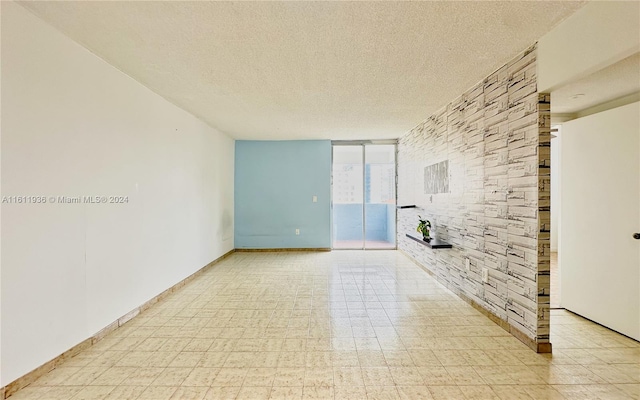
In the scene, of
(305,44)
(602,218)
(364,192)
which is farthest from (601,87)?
(364,192)

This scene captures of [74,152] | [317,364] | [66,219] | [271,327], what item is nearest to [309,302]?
[271,327]

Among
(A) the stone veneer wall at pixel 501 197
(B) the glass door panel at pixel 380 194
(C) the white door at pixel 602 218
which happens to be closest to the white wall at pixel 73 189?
(A) the stone veneer wall at pixel 501 197

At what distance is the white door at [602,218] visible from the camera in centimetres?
249

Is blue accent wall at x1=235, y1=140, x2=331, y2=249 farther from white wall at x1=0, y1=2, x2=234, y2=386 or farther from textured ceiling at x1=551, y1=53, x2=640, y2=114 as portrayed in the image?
textured ceiling at x1=551, y1=53, x2=640, y2=114

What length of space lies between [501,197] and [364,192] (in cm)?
417

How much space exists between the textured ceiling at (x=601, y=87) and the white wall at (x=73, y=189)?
375cm

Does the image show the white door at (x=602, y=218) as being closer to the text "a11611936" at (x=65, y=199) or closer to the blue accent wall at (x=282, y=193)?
the blue accent wall at (x=282, y=193)

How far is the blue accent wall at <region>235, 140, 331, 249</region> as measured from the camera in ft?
21.6

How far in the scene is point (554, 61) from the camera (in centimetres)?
217

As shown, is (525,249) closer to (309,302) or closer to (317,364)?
(317,364)

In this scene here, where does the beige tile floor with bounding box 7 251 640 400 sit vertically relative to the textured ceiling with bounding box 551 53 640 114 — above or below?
below

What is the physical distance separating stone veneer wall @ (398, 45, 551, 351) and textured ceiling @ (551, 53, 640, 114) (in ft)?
1.23

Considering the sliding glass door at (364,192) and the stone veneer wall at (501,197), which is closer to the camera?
the stone veneer wall at (501,197)

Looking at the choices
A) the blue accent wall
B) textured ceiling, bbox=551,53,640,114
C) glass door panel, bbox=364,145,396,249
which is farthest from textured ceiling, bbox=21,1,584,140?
glass door panel, bbox=364,145,396,249
